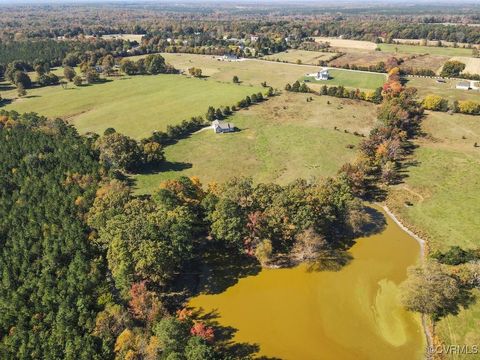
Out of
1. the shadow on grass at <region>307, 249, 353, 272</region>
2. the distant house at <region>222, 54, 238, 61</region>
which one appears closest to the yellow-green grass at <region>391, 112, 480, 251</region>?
the shadow on grass at <region>307, 249, 353, 272</region>

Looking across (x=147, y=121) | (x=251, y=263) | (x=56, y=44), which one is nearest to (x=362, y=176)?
(x=251, y=263)

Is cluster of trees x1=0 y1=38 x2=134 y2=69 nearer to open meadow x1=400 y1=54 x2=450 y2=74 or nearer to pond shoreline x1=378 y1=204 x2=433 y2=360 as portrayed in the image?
open meadow x1=400 y1=54 x2=450 y2=74

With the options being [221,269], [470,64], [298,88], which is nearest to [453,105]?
[298,88]

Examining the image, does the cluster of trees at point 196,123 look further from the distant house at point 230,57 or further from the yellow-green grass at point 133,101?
the distant house at point 230,57

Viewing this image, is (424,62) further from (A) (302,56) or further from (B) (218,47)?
(B) (218,47)

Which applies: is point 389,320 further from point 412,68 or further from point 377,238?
point 412,68
